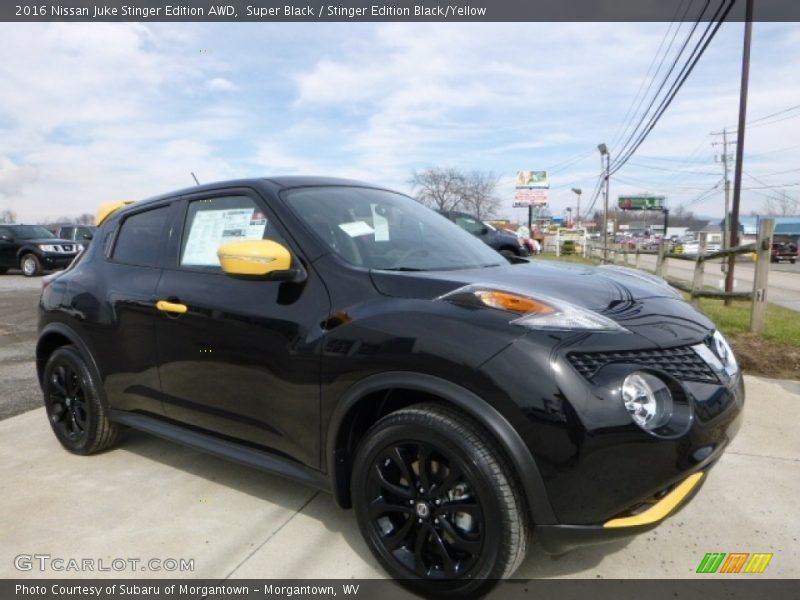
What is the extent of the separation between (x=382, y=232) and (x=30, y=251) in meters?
17.5

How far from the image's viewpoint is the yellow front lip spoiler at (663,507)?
188 cm

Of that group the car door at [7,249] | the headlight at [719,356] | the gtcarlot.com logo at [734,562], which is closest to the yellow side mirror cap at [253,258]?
the headlight at [719,356]

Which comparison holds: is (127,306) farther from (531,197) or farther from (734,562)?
(531,197)

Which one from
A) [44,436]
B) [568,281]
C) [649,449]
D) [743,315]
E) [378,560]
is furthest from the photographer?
[743,315]

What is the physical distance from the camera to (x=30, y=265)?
54.5 feet

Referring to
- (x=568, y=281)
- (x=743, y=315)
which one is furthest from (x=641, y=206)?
(x=568, y=281)

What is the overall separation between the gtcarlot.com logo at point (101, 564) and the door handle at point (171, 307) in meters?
1.17

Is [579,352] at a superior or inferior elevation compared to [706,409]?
superior

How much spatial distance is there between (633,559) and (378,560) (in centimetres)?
110

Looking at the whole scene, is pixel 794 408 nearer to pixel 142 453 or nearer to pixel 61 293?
pixel 142 453

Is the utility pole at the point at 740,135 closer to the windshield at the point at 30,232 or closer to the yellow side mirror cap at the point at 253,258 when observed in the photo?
the yellow side mirror cap at the point at 253,258

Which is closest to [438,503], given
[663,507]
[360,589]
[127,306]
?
[360,589]

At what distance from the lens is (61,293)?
364 cm

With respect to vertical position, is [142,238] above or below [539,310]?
above
